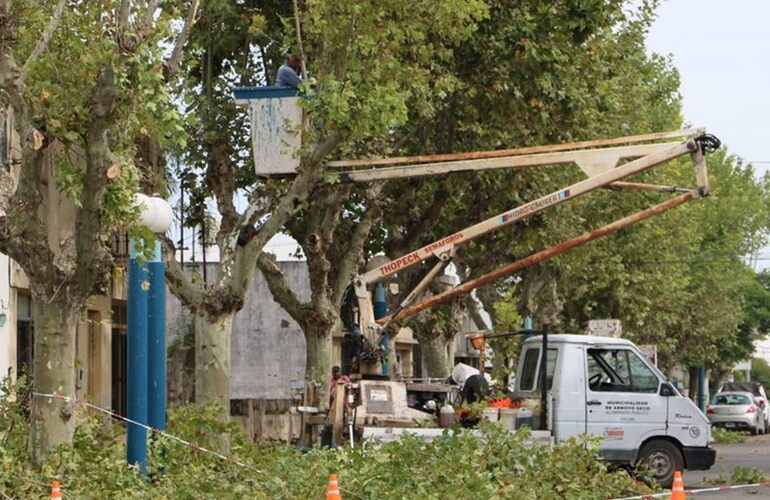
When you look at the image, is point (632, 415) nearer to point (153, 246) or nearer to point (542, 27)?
point (542, 27)

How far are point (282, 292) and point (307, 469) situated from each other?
1212cm

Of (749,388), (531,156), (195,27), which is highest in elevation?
(195,27)

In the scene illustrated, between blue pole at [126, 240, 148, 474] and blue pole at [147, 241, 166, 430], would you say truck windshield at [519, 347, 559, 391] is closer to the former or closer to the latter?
blue pole at [147, 241, 166, 430]

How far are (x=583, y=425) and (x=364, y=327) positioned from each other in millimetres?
3355

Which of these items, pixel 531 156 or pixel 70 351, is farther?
pixel 531 156

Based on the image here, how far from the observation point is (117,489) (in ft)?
52.3

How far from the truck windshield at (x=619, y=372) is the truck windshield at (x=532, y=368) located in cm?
56

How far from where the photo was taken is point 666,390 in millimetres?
24859

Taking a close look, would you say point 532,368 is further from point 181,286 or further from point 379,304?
point 181,286

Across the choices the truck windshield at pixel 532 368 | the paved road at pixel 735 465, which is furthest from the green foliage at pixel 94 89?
the paved road at pixel 735 465

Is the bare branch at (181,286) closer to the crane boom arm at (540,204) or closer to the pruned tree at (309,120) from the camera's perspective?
the pruned tree at (309,120)

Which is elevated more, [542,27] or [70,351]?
[542,27]

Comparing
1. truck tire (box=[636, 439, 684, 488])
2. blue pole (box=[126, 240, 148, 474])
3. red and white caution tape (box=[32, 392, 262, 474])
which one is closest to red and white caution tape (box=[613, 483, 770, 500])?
truck tire (box=[636, 439, 684, 488])

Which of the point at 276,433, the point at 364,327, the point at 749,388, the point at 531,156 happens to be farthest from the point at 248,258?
the point at 749,388
